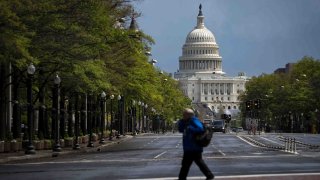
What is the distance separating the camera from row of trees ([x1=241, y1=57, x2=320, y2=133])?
473ft

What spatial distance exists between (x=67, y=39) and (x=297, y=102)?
107599 mm

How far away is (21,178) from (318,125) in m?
118

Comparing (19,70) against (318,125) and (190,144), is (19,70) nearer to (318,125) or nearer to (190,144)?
(190,144)

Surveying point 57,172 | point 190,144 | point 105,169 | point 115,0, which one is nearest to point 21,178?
point 57,172

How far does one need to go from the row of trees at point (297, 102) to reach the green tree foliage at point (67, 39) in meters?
83.8

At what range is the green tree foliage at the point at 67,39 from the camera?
37.5m

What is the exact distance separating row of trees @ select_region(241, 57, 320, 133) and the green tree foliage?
275 feet

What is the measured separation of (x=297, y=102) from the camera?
484 feet

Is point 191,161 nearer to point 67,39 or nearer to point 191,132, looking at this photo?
point 191,132

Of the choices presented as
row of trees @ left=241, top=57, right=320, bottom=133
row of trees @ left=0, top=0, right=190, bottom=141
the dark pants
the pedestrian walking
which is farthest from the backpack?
row of trees @ left=241, top=57, right=320, bottom=133

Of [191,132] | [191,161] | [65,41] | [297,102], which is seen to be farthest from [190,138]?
[297,102]

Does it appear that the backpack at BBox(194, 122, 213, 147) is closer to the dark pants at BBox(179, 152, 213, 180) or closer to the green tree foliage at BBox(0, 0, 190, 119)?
the dark pants at BBox(179, 152, 213, 180)

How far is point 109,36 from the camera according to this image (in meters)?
51.2

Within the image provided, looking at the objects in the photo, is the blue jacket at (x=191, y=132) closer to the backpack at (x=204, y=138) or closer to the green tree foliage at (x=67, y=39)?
the backpack at (x=204, y=138)
